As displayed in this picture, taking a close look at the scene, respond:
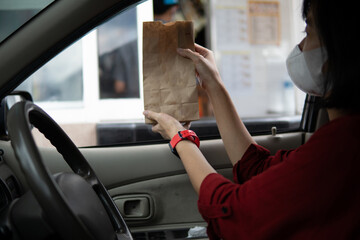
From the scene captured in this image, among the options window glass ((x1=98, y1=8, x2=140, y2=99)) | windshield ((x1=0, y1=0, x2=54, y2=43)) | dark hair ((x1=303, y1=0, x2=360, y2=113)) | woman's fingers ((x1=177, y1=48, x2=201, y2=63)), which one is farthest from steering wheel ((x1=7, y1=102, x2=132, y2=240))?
window glass ((x1=98, y1=8, x2=140, y2=99))

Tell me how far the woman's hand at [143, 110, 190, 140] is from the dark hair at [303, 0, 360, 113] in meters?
0.46

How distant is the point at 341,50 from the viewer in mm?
851

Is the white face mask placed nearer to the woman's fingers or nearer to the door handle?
the woman's fingers

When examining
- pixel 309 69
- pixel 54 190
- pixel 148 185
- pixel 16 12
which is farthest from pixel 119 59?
pixel 54 190

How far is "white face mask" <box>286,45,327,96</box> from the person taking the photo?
3.10 feet

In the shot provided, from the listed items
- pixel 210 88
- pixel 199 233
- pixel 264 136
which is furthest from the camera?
pixel 264 136

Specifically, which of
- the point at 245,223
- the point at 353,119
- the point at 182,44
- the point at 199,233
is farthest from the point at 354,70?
the point at 199,233

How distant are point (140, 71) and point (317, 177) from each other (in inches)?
128

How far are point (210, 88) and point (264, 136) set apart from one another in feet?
2.16

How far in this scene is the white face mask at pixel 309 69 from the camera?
94cm

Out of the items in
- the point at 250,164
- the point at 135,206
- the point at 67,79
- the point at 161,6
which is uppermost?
the point at 161,6

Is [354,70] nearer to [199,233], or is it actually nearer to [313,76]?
[313,76]

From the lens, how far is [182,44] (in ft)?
4.02

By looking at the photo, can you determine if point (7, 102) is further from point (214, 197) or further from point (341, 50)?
point (341, 50)
